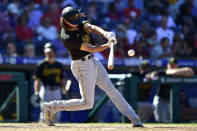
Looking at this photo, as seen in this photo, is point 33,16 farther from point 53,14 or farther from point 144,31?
point 144,31

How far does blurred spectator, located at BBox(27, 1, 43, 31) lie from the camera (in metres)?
12.4

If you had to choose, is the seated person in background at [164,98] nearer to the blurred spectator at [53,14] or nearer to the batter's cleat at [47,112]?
the batter's cleat at [47,112]

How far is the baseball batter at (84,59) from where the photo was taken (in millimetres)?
6465

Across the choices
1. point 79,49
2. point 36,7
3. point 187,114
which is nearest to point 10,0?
point 36,7

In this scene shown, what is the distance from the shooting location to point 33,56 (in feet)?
36.7

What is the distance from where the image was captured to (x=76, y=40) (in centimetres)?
643

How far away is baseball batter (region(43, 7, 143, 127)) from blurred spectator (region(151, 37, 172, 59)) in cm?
577

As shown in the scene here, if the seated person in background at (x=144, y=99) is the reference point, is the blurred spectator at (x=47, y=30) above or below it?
above

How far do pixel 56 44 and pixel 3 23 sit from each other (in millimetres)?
1321

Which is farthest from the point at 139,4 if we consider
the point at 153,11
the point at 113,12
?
the point at 113,12

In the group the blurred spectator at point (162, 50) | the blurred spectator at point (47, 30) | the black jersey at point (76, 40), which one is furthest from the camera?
the blurred spectator at point (162, 50)

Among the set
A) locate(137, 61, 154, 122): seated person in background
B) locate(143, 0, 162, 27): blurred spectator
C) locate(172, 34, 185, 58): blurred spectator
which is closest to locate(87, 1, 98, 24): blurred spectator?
locate(143, 0, 162, 27): blurred spectator

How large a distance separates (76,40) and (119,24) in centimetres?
666

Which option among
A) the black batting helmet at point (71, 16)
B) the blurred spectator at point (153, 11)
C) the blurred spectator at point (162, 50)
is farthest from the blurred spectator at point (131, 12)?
the black batting helmet at point (71, 16)
